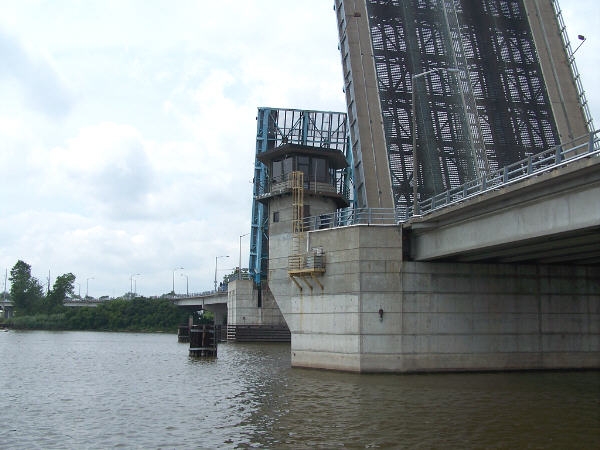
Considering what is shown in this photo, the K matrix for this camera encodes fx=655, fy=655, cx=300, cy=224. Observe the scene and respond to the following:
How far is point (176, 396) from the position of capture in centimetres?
2069

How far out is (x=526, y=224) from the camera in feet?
63.0

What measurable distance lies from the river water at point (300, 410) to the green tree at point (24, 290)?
4037 inches

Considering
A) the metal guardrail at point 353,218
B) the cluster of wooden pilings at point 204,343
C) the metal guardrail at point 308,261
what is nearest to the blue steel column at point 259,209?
the cluster of wooden pilings at point 204,343

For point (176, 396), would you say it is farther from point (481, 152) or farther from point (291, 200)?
Result: point (481, 152)

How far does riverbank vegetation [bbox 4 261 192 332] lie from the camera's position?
112 m

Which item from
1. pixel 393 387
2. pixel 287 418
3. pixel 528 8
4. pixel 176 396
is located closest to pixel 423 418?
pixel 287 418

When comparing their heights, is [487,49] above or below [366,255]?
above

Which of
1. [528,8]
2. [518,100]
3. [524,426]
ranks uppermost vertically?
[528,8]

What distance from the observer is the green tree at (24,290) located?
12219cm

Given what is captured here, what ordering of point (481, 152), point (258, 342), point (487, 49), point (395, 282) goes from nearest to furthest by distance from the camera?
point (395, 282)
point (481, 152)
point (487, 49)
point (258, 342)

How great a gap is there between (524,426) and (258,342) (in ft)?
137

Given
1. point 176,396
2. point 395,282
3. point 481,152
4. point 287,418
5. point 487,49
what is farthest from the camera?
point 487,49

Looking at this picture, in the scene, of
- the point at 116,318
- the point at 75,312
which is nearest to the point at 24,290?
the point at 75,312

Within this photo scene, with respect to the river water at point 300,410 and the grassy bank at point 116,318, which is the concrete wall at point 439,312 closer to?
the river water at point 300,410
